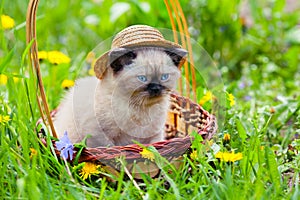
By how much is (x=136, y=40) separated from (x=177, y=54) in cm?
18

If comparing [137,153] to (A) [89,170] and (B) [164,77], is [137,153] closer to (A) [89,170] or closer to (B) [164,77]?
(A) [89,170]

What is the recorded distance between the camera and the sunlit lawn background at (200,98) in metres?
1.66

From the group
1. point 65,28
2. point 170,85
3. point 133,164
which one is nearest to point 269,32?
point 65,28

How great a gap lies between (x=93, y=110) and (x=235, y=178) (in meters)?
0.60

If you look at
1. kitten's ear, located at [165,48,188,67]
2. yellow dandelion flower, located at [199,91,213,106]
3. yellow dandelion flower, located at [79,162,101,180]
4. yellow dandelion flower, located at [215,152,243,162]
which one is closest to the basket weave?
yellow dandelion flower, located at [79,162,101,180]

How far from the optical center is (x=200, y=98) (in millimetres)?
2463

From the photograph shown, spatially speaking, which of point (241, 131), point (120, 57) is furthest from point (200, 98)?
point (120, 57)

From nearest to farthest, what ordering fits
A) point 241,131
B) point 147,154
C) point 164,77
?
1. point 147,154
2. point 164,77
3. point 241,131

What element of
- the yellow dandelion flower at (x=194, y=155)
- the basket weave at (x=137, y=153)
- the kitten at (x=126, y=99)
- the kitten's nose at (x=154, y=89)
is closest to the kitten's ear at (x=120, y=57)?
the kitten at (x=126, y=99)

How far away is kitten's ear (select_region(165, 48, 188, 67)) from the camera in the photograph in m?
1.90

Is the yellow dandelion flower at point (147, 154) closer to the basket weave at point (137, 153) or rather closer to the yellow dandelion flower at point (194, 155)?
the basket weave at point (137, 153)

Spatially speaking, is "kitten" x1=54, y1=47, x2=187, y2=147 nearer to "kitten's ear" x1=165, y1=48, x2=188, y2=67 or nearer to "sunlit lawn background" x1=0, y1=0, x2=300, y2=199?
"kitten's ear" x1=165, y1=48, x2=188, y2=67

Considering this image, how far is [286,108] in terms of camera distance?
247 cm

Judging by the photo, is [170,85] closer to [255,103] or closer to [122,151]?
[122,151]
